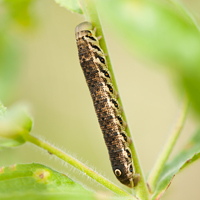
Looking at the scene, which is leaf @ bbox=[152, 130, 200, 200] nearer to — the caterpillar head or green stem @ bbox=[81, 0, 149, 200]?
green stem @ bbox=[81, 0, 149, 200]

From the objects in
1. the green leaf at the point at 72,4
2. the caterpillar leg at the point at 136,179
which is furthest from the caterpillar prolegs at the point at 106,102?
the green leaf at the point at 72,4

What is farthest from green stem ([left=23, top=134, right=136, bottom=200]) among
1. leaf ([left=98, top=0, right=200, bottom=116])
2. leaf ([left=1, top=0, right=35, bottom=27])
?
leaf ([left=1, top=0, right=35, bottom=27])

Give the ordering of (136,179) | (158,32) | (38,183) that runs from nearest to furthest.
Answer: (158,32) → (38,183) → (136,179)

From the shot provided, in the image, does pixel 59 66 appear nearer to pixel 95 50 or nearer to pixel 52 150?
pixel 95 50

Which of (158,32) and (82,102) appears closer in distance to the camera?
(158,32)

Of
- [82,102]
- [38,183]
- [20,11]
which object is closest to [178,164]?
[38,183]

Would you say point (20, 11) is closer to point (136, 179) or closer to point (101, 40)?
point (101, 40)

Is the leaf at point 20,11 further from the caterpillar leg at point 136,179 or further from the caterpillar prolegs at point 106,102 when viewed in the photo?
the caterpillar leg at point 136,179
